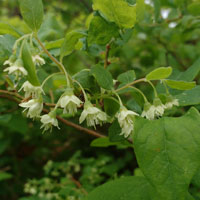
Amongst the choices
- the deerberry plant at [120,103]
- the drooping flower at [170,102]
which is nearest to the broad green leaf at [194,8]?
the deerberry plant at [120,103]

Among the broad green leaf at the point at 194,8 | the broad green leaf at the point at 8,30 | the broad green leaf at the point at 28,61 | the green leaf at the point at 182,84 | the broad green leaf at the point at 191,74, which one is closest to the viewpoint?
the broad green leaf at the point at 28,61

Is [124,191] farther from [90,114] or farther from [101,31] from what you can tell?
[101,31]

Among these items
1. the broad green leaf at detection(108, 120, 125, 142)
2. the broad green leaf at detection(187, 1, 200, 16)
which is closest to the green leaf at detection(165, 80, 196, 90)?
the broad green leaf at detection(108, 120, 125, 142)

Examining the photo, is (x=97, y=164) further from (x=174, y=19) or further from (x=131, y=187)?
(x=174, y=19)

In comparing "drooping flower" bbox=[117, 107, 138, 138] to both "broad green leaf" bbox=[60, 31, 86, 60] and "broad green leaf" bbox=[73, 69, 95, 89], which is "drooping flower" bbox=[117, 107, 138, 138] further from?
"broad green leaf" bbox=[60, 31, 86, 60]

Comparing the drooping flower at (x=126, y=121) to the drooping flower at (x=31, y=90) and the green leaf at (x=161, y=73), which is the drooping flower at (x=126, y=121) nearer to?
the green leaf at (x=161, y=73)
